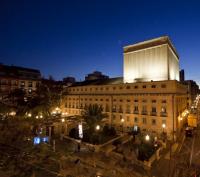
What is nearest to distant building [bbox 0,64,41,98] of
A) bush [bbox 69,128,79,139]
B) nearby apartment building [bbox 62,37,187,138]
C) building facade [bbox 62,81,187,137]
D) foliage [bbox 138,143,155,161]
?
nearby apartment building [bbox 62,37,187,138]

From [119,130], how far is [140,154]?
14.5 meters

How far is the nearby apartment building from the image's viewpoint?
32562 millimetres

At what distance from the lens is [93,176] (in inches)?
449

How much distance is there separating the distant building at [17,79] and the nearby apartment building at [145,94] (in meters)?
26.5

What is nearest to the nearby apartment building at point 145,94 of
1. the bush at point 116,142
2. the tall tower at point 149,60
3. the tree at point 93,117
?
the tall tower at point 149,60

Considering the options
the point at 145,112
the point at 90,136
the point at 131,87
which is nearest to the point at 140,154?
the point at 90,136

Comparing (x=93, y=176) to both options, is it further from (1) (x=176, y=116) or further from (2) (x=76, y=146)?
(1) (x=176, y=116)

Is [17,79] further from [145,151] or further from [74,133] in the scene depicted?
[145,151]

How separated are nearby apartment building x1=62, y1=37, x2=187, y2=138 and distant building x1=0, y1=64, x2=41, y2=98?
2654 cm

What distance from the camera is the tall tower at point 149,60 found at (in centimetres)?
3919

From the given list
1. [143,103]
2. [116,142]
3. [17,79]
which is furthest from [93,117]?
[17,79]

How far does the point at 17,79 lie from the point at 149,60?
4994 centimetres

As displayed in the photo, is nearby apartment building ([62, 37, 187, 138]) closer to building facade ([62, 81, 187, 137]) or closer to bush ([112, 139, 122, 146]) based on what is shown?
building facade ([62, 81, 187, 137])

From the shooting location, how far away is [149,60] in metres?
41.8
